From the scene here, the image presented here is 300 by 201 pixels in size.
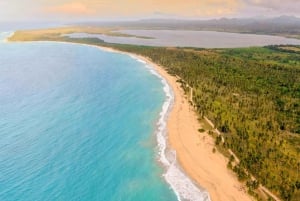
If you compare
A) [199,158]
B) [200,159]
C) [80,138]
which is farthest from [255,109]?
[80,138]

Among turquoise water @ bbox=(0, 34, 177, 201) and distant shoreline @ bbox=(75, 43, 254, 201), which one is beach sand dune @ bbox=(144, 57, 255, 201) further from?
turquoise water @ bbox=(0, 34, 177, 201)

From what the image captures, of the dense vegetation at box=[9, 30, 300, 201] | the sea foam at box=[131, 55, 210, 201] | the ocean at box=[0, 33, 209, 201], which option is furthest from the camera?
the dense vegetation at box=[9, 30, 300, 201]

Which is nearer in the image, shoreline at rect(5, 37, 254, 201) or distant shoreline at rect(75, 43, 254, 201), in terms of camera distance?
shoreline at rect(5, 37, 254, 201)

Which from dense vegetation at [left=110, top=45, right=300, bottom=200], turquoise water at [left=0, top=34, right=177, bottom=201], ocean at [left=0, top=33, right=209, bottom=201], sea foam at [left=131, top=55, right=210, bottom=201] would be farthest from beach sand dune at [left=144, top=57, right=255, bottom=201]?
turquoise water at [left=0, top=34, right=177, bottom=201]

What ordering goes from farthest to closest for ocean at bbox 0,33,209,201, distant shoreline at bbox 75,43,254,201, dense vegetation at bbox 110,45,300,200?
dense vegetation at bbox 110,45,300,200
ocean at bbox 0,33,209,201
distant shoreline at bbox 75,43,254,201

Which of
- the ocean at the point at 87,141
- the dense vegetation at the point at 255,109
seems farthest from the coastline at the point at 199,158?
the dense vegetation at the point at 255,109

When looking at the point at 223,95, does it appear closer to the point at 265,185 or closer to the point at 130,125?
the point at 130,125

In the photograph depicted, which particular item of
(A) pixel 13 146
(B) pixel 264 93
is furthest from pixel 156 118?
(B) pixel 264 93

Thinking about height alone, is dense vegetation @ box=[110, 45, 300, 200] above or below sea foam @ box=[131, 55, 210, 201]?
above
